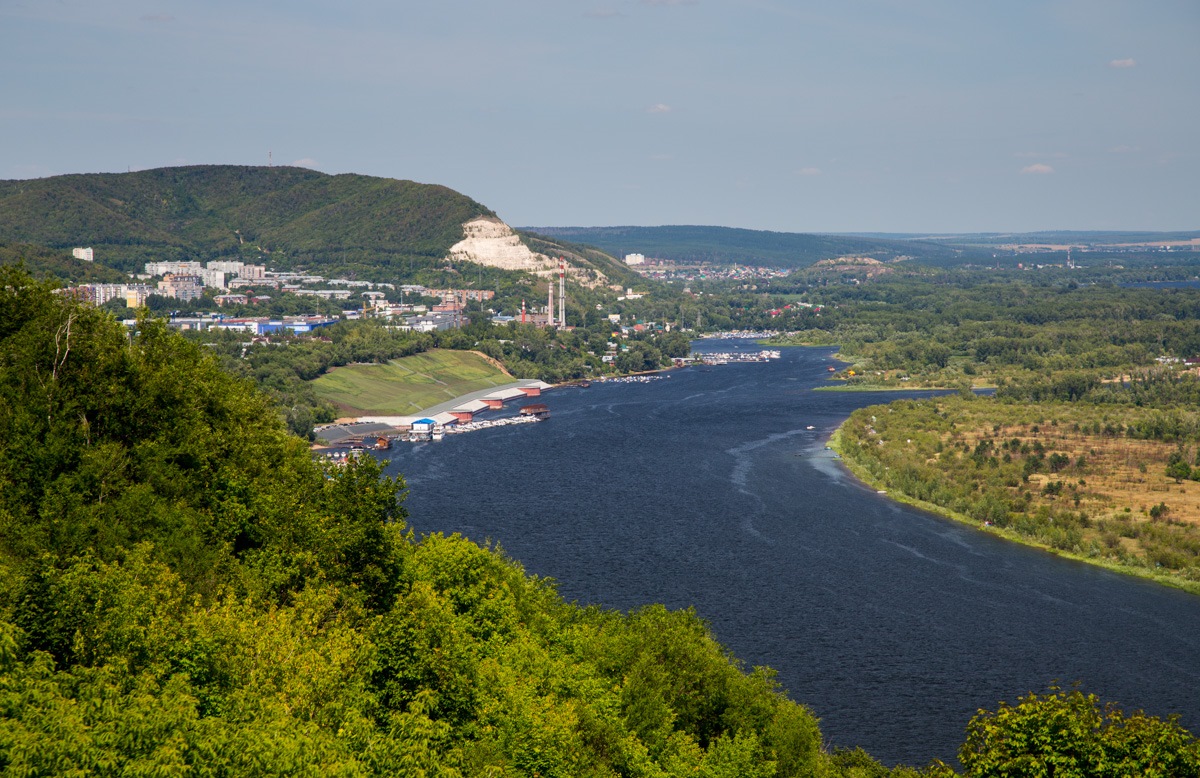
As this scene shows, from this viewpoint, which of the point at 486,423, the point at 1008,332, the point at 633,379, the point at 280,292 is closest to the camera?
the point at 486,423

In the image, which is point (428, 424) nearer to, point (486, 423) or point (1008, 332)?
point (486, 423)

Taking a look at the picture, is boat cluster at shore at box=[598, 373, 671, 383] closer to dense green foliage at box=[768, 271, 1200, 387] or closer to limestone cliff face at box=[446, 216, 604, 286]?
dense green foliage at box=[768, 271, 1200, 387]

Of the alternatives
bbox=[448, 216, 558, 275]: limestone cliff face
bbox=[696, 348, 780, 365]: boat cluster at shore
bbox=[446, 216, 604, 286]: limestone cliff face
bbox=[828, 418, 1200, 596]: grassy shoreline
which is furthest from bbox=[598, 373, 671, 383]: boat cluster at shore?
bbox=[448, 216, 558, 275]: limestone cliff face

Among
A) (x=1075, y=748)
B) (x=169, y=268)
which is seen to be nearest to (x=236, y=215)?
(x=169, y=268)

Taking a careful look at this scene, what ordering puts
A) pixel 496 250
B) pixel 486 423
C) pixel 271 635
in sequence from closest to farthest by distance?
pixel 271 635, pixel 486 423, pixel 496 250

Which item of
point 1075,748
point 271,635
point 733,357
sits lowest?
point 733,357

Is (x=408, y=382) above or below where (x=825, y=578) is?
above

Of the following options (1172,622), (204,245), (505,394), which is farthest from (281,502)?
(204,245)

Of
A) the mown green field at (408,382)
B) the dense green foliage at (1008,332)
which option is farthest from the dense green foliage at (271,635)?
the dense green foliage at (1008,332)
